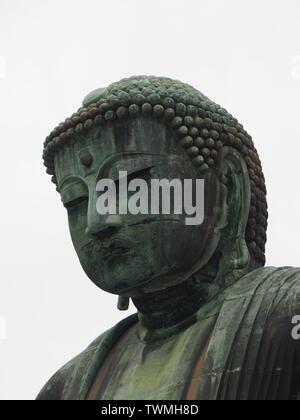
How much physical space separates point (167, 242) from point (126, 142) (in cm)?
100

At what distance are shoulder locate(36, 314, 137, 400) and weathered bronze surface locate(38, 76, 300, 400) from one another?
0.06ft

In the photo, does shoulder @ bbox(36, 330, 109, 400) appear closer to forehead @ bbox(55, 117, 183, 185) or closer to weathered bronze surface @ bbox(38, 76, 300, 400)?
weathered bronze surface @ bbox(38, 76, 300, 400)

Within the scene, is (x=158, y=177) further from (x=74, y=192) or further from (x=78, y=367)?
(x=78, y=367)

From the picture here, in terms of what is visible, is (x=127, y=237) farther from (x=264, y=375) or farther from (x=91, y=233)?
(x=264, y=375)

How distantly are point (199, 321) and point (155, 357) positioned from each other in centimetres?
53

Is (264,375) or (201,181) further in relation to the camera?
(201,181)

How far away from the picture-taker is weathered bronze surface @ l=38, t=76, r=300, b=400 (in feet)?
61.4

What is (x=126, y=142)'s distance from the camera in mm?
19203

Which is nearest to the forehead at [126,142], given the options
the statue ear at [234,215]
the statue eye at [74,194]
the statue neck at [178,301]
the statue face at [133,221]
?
the statue face at [133,221]

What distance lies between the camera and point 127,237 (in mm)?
18938

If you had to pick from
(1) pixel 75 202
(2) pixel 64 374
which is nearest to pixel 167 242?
(1) pixel 75 202

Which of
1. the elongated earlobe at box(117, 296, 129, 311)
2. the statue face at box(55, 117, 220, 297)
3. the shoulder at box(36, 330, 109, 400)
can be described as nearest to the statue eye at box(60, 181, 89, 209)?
the statue face at box(55, 117, 220, 297)

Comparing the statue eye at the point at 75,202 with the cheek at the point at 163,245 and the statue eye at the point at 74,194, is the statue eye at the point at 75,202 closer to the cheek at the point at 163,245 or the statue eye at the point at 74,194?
the statue eye at the point at 74,194
